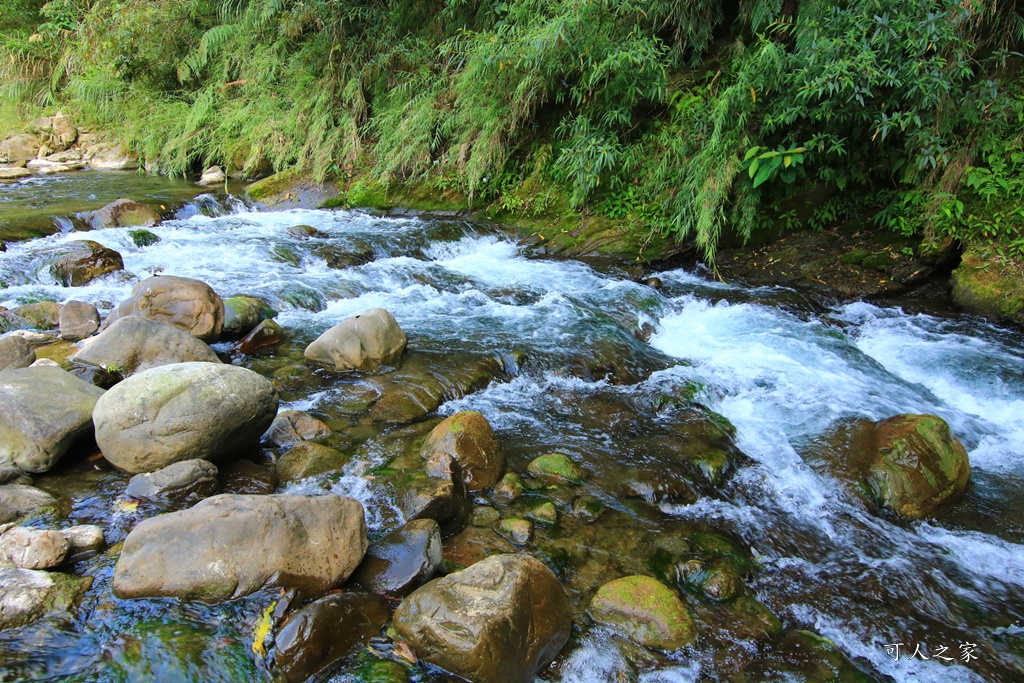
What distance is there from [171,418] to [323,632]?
1.56 m

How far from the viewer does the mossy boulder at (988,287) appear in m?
5.60

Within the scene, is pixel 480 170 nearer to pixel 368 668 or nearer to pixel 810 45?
pixel 810 45

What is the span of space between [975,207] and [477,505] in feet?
19.2

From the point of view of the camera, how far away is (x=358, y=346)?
464cm

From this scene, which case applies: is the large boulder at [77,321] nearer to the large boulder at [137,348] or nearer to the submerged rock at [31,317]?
the submerged rock at [31,317]

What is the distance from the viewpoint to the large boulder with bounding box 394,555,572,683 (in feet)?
7.34

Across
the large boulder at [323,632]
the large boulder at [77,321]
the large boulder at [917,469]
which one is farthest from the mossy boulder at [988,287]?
the large boulder at [77,321]

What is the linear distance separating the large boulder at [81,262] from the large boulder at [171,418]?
3.36 metres

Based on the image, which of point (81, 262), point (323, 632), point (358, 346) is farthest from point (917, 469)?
point (81, 262)

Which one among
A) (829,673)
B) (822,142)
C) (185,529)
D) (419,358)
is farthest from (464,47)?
(829,673)

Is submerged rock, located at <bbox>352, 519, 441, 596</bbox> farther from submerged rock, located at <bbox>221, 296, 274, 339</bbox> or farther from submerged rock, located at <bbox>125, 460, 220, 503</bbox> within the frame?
submerged rock, located at <bbox>221, 296, 274, 339</bbox>

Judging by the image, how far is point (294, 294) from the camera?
5.86 metres

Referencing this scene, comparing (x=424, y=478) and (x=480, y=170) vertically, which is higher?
(x=480, y=170)

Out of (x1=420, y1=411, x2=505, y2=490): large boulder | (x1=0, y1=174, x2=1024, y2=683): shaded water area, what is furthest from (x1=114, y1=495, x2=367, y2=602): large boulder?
(x1=420, y1=411, x2=505, y2=490): large boulder
